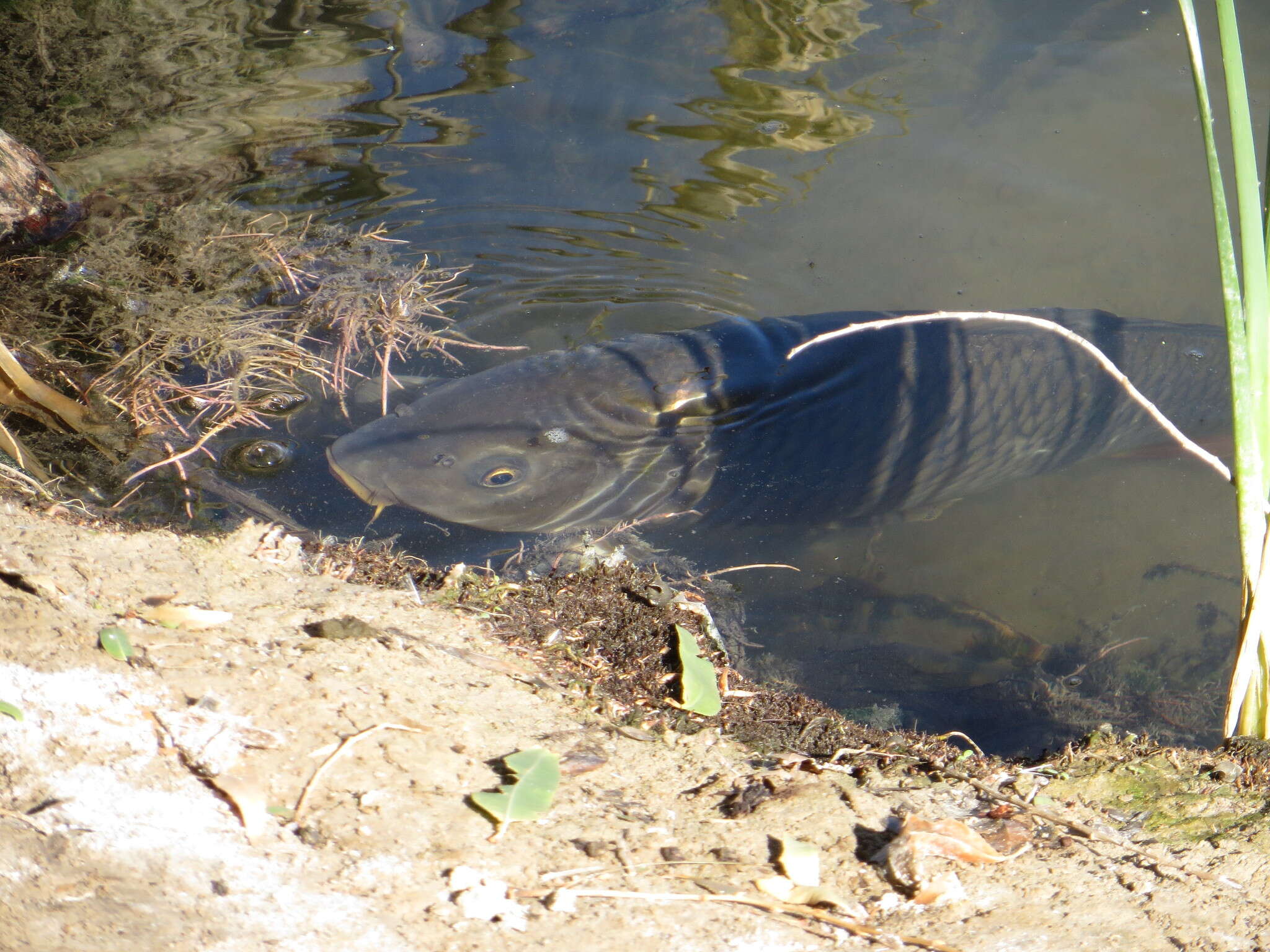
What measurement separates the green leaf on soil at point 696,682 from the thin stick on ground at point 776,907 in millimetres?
652

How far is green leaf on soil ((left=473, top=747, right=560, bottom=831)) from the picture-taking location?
163cm

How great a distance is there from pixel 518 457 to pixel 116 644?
2466mm

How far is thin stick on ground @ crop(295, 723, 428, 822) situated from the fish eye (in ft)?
7.66

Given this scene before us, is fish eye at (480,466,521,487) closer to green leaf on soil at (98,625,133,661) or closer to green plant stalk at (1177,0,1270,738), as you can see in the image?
green leaf on soil at (98,625,133,661)

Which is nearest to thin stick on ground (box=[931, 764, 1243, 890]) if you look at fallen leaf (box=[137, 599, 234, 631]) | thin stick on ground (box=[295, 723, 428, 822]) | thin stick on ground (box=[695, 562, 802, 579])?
thin stick on ground (box=[295, 723, 428, 822])

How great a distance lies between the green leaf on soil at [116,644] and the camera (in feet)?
5.81

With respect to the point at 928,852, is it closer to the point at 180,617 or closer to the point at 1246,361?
the point at 1246,361

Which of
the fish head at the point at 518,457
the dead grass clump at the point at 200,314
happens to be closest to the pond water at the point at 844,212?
the fish head at the point at 518,457

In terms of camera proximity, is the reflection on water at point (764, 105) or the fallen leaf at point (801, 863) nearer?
the fallen leaf at point (801, 863)

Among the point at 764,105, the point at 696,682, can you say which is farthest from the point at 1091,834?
the point at 764,105

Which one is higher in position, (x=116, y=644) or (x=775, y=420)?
(x=116, y=644)

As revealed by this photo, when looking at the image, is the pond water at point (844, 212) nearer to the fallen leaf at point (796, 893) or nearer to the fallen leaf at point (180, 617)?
the fallen leaf at point (180, 617)

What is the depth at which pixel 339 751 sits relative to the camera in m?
1.70

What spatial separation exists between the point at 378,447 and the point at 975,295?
417 cm
